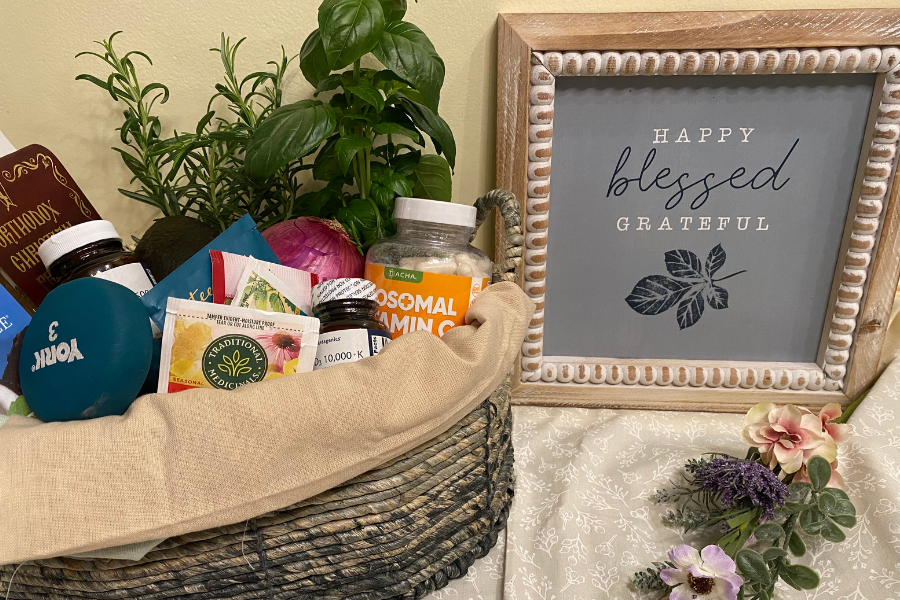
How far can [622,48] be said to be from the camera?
2.50 ft

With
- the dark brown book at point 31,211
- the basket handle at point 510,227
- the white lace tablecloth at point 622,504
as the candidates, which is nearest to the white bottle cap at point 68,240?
the dark brown book at point 31,211

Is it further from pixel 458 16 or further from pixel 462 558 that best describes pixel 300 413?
pixel 458 16

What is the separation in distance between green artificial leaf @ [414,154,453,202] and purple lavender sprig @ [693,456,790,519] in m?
0.50

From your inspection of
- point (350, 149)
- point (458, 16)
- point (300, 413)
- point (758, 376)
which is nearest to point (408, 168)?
point (350, 149)

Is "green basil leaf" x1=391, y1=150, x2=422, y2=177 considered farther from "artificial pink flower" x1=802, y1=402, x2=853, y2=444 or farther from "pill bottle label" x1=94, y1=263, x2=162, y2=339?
"artificial pink flower" x1=802, y1=402, x2=853, y2=444

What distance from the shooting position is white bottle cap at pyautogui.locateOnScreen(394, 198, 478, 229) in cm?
61

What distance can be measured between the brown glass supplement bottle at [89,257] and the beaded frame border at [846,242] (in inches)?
21.5

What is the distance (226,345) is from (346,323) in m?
0.12

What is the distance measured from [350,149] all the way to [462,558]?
1.59 feet

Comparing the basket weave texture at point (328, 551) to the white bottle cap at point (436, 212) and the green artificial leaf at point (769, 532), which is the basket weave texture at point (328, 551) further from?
the green artificial leaf at point (769, 532)

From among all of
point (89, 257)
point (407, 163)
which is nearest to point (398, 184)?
point (407, 163)

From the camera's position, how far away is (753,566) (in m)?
0.54

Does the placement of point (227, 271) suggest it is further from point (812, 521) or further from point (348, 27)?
point (812, 521)

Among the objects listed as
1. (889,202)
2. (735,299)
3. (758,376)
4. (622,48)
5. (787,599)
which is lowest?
(787,599)
